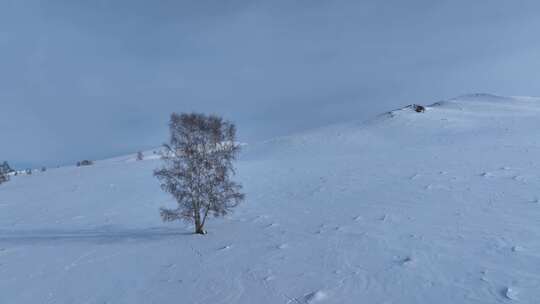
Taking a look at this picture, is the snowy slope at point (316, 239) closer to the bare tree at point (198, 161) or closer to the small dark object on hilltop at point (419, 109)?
the bare tree at point (198, 161)

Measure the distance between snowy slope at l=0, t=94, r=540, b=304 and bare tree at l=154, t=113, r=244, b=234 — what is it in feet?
4.68

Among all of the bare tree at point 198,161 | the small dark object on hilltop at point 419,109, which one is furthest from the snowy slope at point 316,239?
the small dark object on hilltop at point 419,109

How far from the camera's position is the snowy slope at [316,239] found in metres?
8.34

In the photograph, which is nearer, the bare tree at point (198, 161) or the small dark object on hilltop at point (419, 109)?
the bare tree at point (198, 161)

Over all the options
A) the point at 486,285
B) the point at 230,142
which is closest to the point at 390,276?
the point at 486,285

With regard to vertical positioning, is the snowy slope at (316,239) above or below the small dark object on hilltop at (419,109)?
below

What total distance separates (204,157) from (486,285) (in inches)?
403

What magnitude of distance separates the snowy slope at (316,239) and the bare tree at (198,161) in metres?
1.43

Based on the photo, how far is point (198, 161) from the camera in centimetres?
1394

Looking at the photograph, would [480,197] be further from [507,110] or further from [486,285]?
[507,110]

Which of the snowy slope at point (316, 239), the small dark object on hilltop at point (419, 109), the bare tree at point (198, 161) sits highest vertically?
the small dark object on hilltop at point (419, 109)

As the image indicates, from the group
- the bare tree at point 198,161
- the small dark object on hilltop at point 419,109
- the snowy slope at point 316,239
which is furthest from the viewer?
the small dark object on hilltop at point 419,109

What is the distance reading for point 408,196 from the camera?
53.2 ft

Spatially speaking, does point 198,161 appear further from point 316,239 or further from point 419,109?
point 419,109
